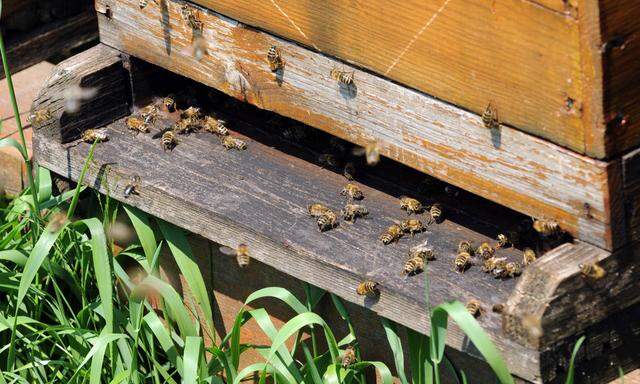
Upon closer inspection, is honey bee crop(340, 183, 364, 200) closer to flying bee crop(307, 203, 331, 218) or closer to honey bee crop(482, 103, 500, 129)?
flying bee crop(307, 203, 331, 218)

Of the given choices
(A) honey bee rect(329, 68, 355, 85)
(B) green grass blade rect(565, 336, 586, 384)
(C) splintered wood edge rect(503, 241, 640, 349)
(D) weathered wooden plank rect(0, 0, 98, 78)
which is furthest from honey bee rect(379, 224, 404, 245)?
(D) weathered wooden plank rect(0, 0, 98, 78)

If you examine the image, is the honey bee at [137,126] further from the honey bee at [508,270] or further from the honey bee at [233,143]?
the honey bee at [508,270]

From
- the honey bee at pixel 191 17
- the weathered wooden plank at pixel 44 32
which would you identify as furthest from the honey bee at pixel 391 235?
the weathered wooden plank at pixel 44 32

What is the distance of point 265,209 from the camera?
3617 mm

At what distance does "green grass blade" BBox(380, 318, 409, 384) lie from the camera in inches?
125

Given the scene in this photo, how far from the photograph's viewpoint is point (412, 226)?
343cm

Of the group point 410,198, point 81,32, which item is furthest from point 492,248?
point 81,32

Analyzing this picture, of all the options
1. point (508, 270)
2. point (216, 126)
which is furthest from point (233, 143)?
point (508, 270)

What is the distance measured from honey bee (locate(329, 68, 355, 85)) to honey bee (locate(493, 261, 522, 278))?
0.70m

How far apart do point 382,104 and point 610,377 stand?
1005 mm

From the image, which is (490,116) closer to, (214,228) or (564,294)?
(564,294)

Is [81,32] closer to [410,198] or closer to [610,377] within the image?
[410,198]

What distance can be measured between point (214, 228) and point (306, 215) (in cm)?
29

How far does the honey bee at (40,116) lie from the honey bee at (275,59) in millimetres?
892
